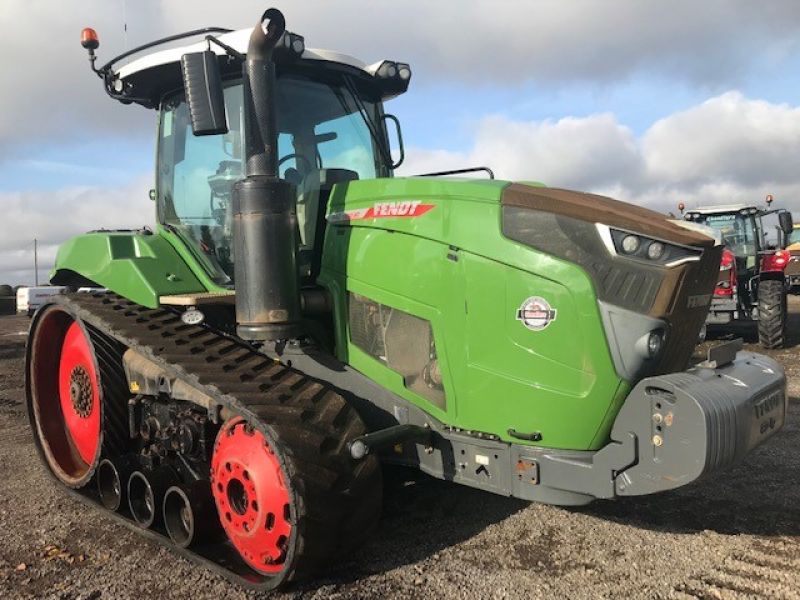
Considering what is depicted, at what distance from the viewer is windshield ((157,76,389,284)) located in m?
4.16

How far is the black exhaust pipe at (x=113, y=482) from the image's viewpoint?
4.41 m

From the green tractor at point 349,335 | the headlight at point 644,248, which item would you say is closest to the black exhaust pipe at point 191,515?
the green tractor at point 349,335

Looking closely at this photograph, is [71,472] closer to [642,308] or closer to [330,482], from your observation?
[330,482]

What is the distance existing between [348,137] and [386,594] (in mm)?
2704

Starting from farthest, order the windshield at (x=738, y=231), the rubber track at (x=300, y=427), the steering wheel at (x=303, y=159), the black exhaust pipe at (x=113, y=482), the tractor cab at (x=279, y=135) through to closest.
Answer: the windshield at (x=738, y=231) < the black exhaust pipe at (x=113, y=482) < the steering wheel at (x=303, y=159) < the tractor cab at (x=279, y=135) < the rubber track at (x=300, y=427)

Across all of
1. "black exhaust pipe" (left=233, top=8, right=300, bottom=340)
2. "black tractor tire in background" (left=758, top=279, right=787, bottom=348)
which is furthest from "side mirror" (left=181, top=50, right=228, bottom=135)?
"black tractor tire in background" (left=758, top=279, right=787, bottom=348)

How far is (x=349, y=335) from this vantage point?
390 cm

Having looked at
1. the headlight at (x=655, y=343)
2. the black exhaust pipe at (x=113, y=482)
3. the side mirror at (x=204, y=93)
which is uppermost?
the side mirror at (x=204, y=93)

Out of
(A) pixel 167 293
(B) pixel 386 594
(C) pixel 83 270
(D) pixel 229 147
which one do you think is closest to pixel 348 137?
(D) pixel 229 147

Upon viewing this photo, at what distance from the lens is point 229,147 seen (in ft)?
13.8

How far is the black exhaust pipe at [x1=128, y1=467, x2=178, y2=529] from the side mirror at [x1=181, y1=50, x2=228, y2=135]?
6.50ft

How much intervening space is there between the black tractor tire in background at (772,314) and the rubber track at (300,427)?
10.4 meters

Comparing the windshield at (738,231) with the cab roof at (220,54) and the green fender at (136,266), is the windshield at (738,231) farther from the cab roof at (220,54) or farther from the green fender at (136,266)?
the green fender at (136,266)

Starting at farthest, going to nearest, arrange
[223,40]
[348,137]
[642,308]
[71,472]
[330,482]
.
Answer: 1. [71,472]
2. [348,137]
3. [223,40]
4. [330,482]
5. [642,308]
